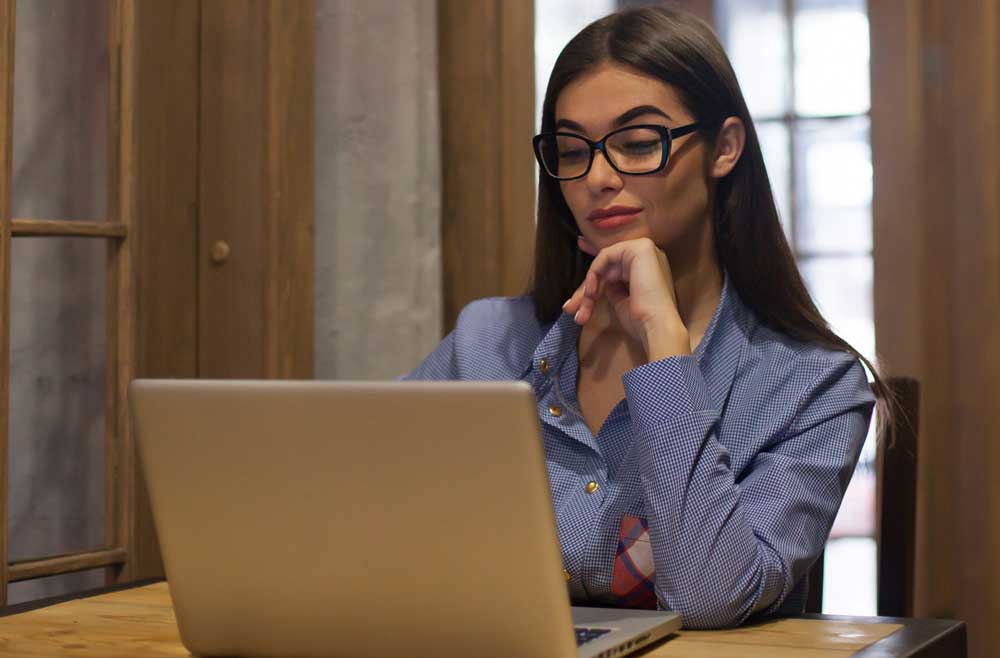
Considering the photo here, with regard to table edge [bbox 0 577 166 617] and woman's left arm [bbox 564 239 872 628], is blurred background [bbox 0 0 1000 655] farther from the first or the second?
woman's left arm [bbox 564 239 872 628]

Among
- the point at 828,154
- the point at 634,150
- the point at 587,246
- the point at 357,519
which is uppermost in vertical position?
the point at 828,154

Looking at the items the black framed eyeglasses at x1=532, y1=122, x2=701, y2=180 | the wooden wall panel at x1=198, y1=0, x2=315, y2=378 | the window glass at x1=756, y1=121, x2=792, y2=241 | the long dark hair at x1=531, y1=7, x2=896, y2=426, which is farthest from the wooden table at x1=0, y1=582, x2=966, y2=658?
the window glass at x1=756, y1=121, x2=792, y2=241

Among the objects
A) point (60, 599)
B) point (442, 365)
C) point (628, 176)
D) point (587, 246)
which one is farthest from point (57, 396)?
point (628, 176)

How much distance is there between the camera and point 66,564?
200cm

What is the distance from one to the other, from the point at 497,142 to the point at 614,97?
3.13 feet

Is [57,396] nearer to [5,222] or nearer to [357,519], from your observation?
[5,222]

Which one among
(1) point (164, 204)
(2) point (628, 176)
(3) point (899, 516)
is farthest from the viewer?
(1) point (164, 204)

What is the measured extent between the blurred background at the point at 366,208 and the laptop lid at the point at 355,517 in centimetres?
98

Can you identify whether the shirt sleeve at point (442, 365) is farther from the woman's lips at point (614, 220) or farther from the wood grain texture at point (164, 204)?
the wood grain texture at point (164, 204)

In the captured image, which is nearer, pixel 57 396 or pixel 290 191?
pixel 57 396

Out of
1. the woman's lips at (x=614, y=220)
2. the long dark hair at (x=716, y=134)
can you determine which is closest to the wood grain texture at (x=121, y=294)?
the long dark hair at (x=716, y=134)

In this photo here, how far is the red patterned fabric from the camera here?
136 cm

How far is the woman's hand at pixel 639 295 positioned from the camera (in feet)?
4.51

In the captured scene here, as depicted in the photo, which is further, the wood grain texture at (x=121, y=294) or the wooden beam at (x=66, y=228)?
the wood grain texture at (x=121, y=294)
